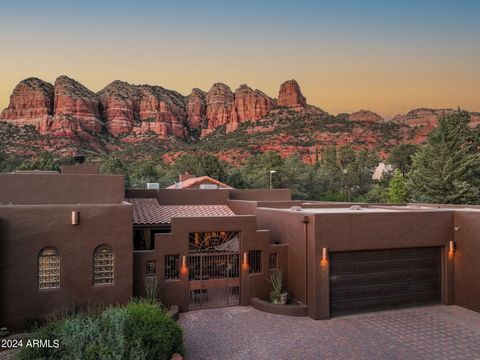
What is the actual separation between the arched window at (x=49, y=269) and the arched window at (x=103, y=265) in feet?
3.50

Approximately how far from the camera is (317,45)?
32.7 metres

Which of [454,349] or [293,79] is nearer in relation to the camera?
[454,349]

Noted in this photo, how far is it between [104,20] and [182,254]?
→ 880 inches

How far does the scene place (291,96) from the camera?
108688mm

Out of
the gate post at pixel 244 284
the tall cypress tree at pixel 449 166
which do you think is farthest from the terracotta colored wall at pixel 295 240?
the tall cypress tree at pixel 449 166

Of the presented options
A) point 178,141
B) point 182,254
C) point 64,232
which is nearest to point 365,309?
point 182,254

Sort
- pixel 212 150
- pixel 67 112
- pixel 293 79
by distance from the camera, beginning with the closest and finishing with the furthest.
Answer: pixel 212 150
pixel 67 112
pixel 293 79

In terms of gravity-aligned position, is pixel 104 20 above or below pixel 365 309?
above

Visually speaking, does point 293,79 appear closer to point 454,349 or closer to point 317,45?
point 317,45

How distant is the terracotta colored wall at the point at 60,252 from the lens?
1083 cm

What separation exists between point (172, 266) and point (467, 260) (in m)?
10.7

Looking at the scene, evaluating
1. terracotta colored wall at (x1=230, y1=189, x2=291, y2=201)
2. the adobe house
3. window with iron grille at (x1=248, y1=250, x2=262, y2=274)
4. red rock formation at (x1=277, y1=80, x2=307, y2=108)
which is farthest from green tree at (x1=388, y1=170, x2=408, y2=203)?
red rock formation at (x1=277, y1=80, x2=307, y2=108)

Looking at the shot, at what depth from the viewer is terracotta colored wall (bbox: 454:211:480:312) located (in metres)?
13.4

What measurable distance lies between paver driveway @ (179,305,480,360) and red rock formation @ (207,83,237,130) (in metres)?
97.7
